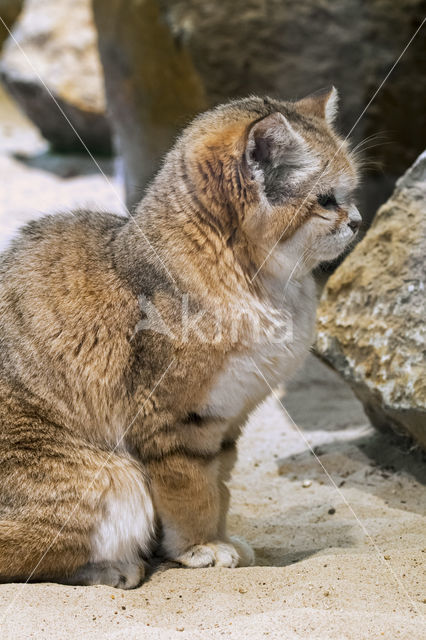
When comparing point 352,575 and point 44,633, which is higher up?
point 352,575

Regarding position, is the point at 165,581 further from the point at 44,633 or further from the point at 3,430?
the point at 3,430

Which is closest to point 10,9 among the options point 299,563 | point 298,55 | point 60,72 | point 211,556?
point 60,72

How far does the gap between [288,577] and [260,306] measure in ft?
3.26

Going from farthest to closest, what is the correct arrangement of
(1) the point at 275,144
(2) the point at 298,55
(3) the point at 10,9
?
(3) the point at 10,9
(2) the point at 298,55
(1) the point at 275,144

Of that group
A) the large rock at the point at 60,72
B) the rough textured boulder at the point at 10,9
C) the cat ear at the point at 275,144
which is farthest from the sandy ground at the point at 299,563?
the rough textured boulder at the point at 10,9

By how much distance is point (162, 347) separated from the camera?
2.84 meters

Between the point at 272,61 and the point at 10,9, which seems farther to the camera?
the point at 10,9

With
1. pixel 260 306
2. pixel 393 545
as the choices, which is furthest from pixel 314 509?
pixel 260 306

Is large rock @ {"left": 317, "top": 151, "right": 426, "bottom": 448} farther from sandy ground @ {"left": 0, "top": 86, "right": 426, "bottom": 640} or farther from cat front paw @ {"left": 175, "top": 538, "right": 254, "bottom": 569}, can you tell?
cat front paw @ {"left": 175, "top": 538, "right": 254, "bottom": 569}

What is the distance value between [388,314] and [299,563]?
124 centimetres

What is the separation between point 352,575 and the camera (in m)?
2.77

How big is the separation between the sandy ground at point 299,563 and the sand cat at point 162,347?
211 millimetres

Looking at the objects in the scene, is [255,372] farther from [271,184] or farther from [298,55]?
[298,55]

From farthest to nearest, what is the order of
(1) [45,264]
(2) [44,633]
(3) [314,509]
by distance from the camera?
(3) [314,509] → (1) [45,264] → (2) [44,633]
